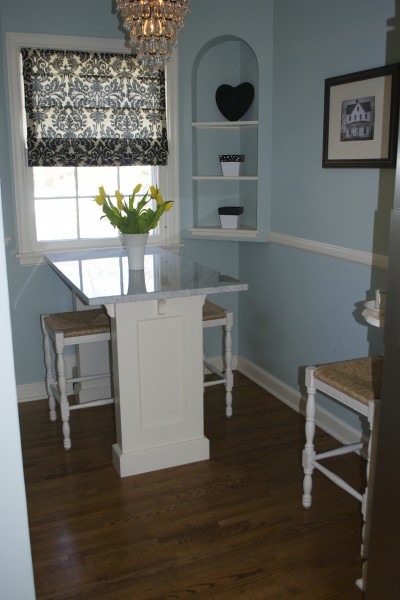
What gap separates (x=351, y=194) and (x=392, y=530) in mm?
1763

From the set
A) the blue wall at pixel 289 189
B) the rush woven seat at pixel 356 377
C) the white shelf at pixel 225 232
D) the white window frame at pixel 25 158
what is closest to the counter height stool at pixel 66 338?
the blue wall at pixel 289 189

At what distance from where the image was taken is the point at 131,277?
9.84 feet

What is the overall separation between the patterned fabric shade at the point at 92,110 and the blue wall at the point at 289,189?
0.14 m

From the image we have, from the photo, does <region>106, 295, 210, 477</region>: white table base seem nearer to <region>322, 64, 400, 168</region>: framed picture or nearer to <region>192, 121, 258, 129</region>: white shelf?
<region>322, 64, 400, 168</region>: framed picture

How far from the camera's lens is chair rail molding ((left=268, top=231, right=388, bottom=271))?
2.86 m

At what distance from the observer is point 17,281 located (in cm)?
368

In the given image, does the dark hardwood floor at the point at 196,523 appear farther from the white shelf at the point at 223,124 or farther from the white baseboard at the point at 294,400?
the white shelf at the point at 223,124

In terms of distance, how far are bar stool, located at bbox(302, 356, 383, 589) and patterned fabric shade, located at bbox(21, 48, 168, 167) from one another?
6.42ft

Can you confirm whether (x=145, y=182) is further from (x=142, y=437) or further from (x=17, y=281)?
(x=142, y=437)

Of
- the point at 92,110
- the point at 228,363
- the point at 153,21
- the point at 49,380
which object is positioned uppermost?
the point at 153,21

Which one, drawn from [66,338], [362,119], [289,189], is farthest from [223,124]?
[66,338]

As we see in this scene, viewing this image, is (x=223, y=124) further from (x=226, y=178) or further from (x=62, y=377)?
(x=62, y=377)

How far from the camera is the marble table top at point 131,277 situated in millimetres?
2664

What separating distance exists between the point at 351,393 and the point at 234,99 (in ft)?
7.39
